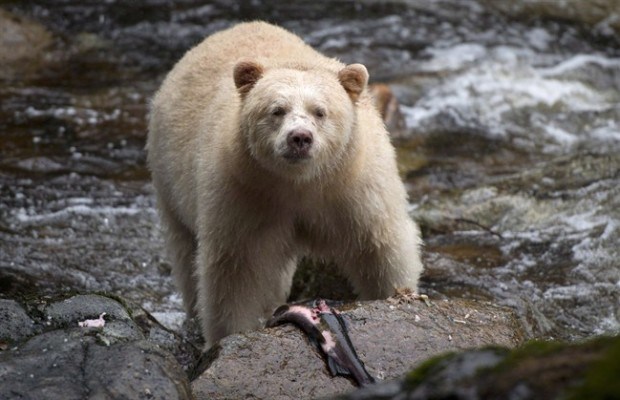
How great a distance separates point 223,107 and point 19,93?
22.5 feet

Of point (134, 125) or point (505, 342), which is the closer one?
point (505, 342)

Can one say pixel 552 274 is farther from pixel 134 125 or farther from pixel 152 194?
pixel 134 125

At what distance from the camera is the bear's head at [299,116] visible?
5949mm

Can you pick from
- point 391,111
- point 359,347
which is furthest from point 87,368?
point 391,111

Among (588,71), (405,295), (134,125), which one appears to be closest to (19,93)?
(134,125)

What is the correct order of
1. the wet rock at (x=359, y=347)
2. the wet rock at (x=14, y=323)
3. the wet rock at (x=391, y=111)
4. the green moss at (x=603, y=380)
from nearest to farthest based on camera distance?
1. the green moss at (x=603, y=380)
2. the wet rock at (x=14, y=323)
3. the wet rock at (x=359, y=347)
4. the wet rock at (x=391, y=111)

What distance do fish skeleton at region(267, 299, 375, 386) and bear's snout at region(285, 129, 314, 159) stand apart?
82 cm

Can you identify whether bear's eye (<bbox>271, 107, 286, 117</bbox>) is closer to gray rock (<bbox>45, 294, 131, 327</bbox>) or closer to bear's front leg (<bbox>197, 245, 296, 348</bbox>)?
bear's front leg (<bbox>197, 245, 296, 348</bbox>)

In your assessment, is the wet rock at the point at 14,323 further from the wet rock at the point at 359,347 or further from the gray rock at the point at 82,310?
the wet rock at the point at 359,347

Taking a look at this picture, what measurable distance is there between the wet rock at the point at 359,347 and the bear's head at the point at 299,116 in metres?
0.88

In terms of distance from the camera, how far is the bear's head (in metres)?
5.95

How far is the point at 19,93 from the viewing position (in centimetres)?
1325

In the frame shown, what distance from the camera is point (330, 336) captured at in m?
5.68

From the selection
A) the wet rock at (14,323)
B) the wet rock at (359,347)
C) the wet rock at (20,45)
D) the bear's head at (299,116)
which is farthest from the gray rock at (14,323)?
the wet rock at (20,45)
